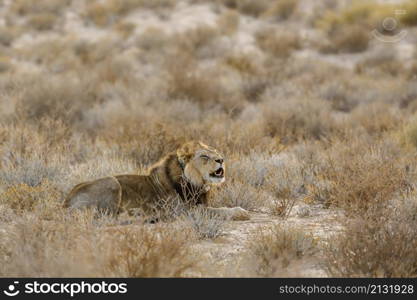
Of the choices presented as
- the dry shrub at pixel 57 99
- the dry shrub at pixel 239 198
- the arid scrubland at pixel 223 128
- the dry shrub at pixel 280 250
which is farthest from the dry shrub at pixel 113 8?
the dry shrub at pixel 280 250

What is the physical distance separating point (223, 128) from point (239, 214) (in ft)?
13.5

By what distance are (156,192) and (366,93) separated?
944 centimetres

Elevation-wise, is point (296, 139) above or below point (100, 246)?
below

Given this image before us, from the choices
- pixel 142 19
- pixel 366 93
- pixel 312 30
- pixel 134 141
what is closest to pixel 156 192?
pixel 134 141

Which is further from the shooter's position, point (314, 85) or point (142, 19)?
point (142, 19)

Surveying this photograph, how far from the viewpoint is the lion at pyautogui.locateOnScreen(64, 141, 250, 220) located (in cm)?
616

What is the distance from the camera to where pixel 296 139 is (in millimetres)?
11523

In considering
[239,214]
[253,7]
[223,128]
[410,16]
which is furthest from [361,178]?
[253,7]

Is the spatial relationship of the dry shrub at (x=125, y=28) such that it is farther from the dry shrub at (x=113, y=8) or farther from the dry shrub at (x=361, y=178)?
the dry shrub at (x=361, y=178)

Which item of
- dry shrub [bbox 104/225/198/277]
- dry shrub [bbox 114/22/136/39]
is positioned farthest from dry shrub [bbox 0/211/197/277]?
dry shrub [bbox 114/22/136/39]

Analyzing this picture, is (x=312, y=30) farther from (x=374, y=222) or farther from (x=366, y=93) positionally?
(x=374, y=222)

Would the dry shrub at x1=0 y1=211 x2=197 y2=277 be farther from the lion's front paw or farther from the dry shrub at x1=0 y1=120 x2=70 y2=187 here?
the dry shrub at x1=0 y1=120 x2=70 y2=187

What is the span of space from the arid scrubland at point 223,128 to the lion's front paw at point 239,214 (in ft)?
0.50

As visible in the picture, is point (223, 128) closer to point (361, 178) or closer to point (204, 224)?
point (361, 178)
